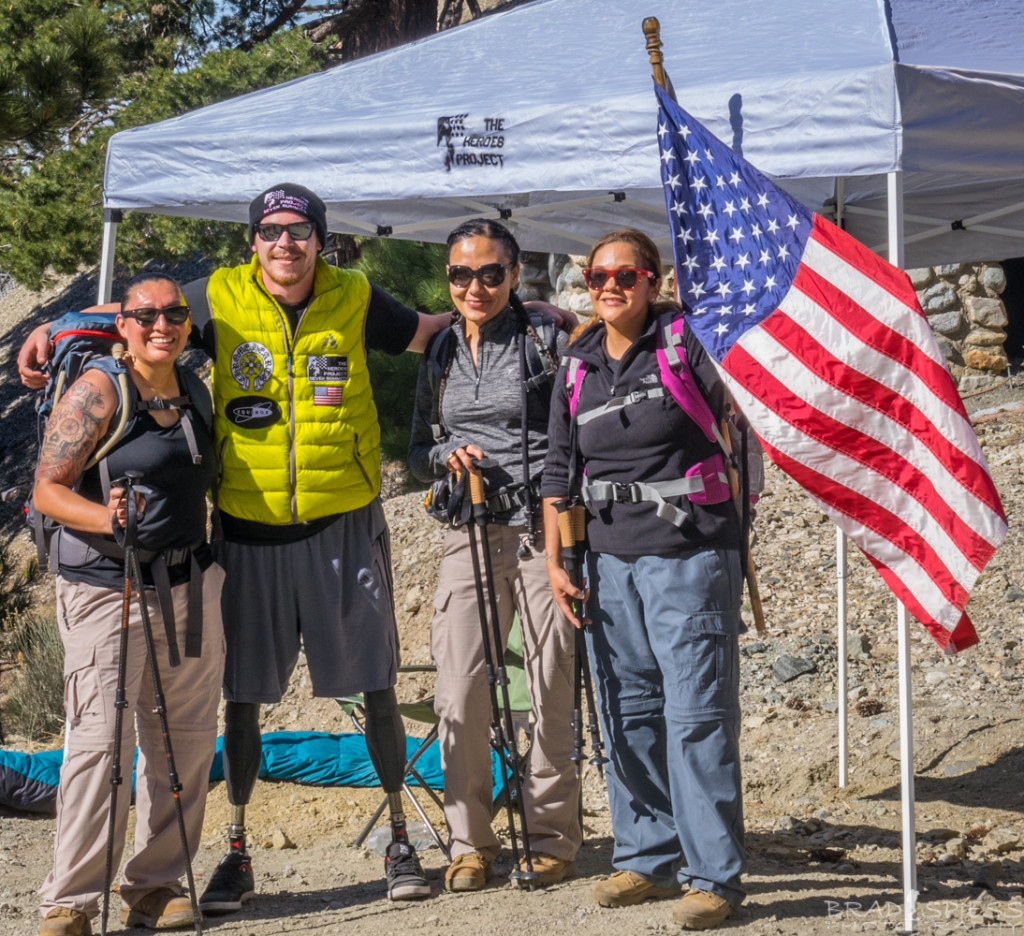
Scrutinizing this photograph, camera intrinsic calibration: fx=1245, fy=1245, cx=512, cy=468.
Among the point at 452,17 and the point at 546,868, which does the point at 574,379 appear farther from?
the point at 452,17

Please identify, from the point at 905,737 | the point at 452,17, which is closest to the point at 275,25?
the point at 452,17

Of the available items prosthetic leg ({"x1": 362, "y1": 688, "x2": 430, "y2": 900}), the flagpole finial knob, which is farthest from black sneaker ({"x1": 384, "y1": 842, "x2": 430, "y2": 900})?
the flagpole finial knob

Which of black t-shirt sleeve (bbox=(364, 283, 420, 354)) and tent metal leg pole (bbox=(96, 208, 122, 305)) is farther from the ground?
tent metal leg pole (bbox=(96, 208, 122, 305))

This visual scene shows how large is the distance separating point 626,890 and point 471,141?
2.29m

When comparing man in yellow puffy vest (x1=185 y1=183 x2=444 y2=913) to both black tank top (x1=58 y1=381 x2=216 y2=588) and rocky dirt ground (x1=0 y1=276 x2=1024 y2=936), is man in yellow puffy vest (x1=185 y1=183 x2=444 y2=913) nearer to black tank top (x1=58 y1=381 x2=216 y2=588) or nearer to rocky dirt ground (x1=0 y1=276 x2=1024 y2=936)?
black tank top (x1=58 y1=381 x2=216 y2=588)

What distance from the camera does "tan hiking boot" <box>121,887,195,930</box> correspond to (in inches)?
145

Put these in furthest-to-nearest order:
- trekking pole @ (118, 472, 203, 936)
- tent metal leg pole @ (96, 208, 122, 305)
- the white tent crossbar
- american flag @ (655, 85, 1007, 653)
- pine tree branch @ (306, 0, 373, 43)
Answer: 1. pine tree branch @ (306, 0, 373, 43)
2. the white tent crossbar
3. tent metal leg pole @ (96, 208, 122, 305)
4. trekking pole @ (118, 472, 203, 936)
5. american flag @ (655, 85, 1007, 653)

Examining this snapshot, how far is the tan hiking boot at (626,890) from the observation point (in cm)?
359

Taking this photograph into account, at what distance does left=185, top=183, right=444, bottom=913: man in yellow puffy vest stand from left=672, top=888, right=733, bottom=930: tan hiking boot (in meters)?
0.92

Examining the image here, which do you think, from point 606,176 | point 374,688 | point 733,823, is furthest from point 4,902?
point 606,176

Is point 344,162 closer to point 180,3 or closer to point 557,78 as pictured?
point 557,78

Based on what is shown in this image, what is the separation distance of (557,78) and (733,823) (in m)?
2.34

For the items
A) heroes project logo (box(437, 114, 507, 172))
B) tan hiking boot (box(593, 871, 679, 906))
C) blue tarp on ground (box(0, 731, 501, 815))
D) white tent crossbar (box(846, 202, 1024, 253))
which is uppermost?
heroes project logo (box(437, 114, 507, 172))

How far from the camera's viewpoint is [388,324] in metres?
4.12
